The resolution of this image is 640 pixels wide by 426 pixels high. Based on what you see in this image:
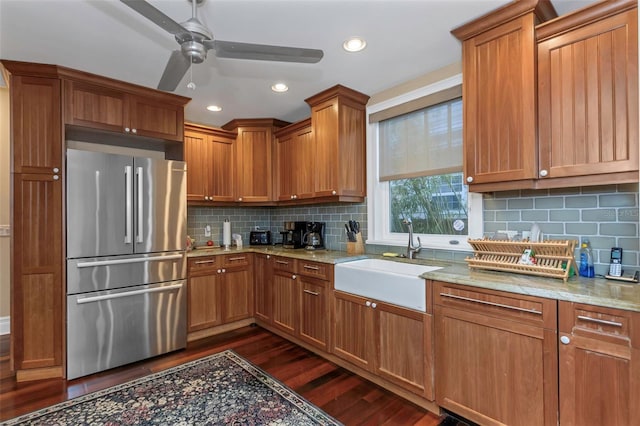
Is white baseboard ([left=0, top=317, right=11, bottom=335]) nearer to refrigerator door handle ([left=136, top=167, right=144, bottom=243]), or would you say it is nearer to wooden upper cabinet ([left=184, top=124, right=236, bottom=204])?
refrigerator door handle ([left=136, top=167, right=144, bottom=243])

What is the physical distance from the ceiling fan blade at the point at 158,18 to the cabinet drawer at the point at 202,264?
2259mm

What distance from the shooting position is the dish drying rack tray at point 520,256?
169 centimetres

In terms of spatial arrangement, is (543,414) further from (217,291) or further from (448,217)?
(217,291)

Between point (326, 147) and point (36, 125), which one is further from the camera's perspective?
point (326, 147)

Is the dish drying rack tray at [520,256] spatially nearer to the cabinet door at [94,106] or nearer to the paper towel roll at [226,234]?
the paper towel roll at [226,234]

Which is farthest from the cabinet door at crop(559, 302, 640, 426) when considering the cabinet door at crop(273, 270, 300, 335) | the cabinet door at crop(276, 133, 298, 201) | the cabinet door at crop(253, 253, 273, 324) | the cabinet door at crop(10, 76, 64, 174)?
the cabinet door at crop(10, 76, 64, 174)

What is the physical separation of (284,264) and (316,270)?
51 cm

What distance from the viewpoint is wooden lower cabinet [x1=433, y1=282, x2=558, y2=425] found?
60.3 inches

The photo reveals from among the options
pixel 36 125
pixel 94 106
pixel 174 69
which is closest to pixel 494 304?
pixel 174 69

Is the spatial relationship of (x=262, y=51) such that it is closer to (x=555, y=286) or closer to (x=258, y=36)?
(x=258, y=36)

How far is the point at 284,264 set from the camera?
10.5 feet

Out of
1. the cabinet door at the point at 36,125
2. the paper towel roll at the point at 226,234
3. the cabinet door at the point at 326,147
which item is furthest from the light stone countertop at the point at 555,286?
the cabinet door at the point at 36,125

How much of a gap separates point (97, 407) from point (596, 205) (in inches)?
136

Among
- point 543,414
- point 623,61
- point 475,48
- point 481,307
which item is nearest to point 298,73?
point 475,48
